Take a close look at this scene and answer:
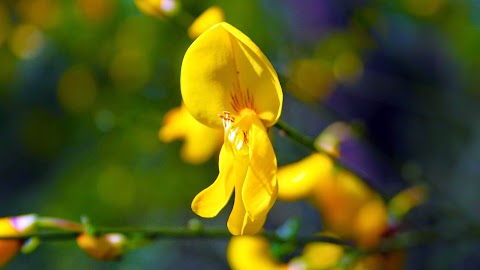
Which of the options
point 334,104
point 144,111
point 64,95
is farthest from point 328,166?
point 64,95

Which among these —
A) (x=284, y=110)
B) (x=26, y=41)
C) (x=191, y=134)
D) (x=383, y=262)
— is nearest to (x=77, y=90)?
(x=26, y=41)

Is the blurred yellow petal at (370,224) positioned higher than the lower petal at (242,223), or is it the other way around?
the blurred yellow petal at (370,224)

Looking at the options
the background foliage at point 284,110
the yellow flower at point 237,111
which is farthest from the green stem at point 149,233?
the background foliage at point 284,110

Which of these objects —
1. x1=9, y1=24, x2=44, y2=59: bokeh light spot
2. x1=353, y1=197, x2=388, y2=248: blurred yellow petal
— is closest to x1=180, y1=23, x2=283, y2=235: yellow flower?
x1=353, y1=197, x2=388, y2=248: blurred yellow petal

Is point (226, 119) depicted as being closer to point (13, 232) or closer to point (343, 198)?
point (13, 232)

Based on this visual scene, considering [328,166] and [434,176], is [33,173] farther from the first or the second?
[328,166]

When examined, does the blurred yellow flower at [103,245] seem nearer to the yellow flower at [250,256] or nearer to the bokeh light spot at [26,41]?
the yellow flower at [250,256]
